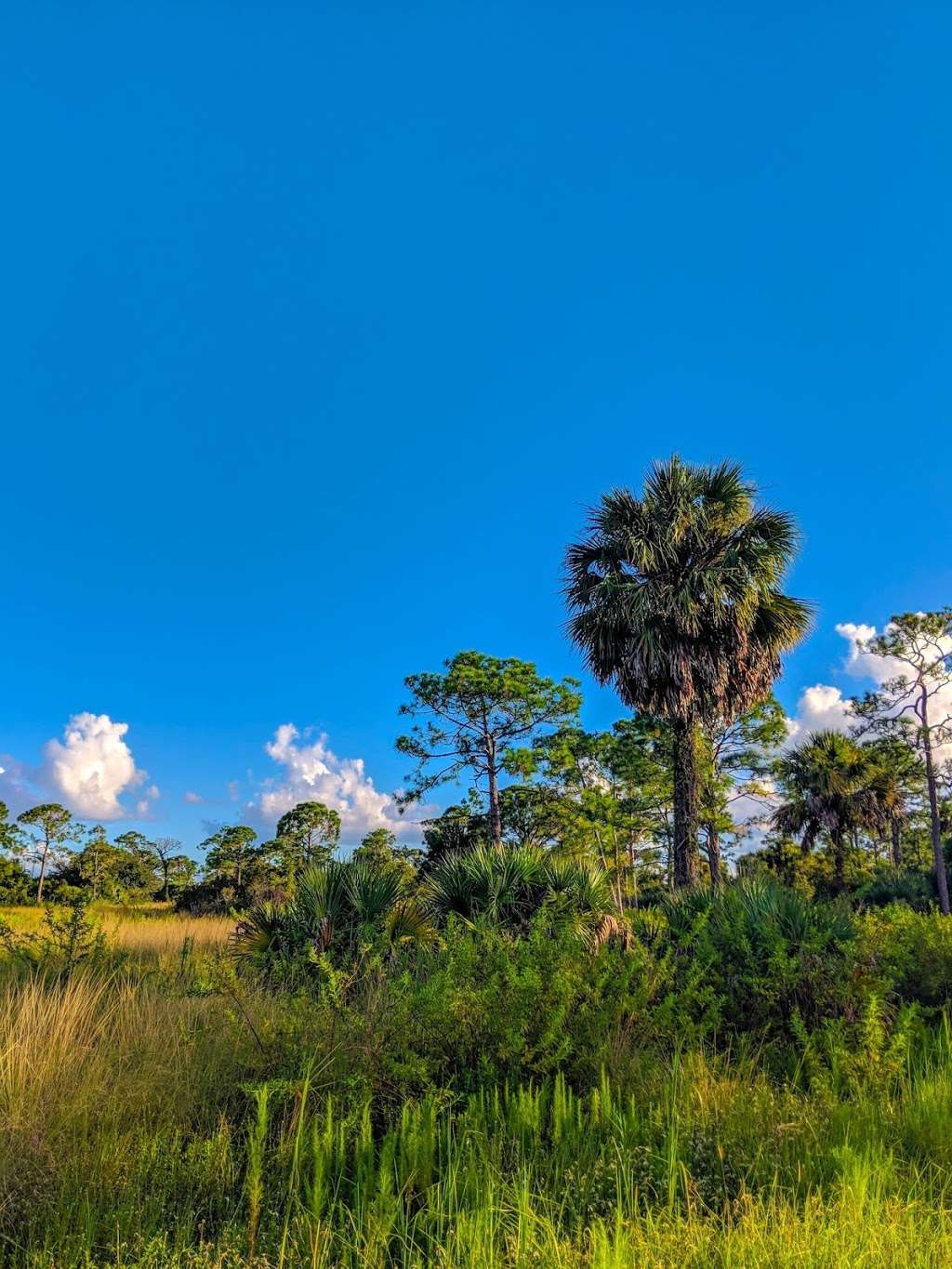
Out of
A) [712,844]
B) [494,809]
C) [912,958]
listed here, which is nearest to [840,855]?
[712,844]

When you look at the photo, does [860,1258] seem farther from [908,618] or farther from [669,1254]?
[908,618]

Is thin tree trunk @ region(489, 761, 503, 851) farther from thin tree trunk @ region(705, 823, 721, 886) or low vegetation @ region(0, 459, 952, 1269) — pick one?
low vegetation @ region(0, 459, 952, 1269)

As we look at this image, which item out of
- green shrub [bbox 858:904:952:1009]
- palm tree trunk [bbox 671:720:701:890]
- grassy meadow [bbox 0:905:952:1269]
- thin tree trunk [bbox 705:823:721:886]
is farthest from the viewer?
thin tree trunk [bbox 705:823:721:886]

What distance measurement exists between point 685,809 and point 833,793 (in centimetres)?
1789

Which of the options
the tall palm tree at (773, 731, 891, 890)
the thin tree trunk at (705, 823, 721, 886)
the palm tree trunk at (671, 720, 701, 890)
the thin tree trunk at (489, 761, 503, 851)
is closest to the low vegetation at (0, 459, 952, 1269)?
the palm tree trunk at (671, 720, 701, 890)

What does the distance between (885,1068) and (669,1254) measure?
2.89 m

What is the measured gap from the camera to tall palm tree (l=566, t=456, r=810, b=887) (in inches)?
776

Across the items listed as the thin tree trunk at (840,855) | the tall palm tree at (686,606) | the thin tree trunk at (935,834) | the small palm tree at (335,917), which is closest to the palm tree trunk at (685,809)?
the tall palm tree at (686,606)

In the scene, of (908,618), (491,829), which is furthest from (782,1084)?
(908,618)

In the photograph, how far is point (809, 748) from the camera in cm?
3519

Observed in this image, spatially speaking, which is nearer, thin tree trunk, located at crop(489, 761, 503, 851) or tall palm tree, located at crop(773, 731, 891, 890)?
thin tree trunk, located at crop(489, 761, 503, 851)

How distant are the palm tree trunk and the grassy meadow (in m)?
13.0

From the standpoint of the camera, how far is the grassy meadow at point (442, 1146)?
2752mm

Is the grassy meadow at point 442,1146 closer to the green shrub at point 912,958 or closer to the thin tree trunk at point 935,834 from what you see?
the green shrub at point 912,958
